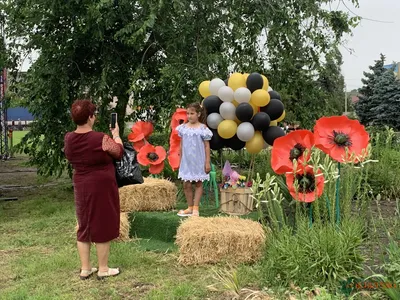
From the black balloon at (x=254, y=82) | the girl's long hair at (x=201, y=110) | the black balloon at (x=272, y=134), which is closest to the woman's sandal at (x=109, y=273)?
the girl's long hair at (x=201, y=110)

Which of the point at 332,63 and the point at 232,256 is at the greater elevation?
the point at 332,63

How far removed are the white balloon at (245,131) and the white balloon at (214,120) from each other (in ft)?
0.88

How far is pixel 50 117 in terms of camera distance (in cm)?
826

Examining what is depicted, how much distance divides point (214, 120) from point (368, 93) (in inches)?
812

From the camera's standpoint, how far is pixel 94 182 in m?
3.86

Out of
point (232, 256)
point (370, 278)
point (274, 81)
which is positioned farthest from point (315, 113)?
point (370, 278)

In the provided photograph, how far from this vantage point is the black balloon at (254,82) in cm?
539

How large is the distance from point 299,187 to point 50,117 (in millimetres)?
5647

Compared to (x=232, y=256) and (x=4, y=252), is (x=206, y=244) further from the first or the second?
Result: (x=4, y=252)

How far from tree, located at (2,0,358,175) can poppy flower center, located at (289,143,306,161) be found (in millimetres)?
3200

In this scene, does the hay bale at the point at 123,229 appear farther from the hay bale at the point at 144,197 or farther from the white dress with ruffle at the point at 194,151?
the white dress with ruffle at the point at 194,151

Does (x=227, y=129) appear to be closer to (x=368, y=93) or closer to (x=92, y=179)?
(x=92, y=179)

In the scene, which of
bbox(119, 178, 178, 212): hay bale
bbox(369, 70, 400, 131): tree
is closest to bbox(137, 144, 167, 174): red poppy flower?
bbox(119, 178, 178, 212): hay bale

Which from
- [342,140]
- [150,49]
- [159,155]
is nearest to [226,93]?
[159,155]
